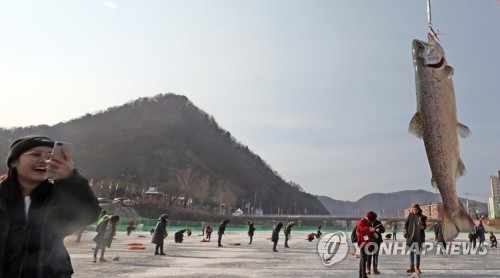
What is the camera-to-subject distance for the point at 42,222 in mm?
2004

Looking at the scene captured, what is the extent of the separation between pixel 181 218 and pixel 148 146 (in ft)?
244

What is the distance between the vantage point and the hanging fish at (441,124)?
4.37m

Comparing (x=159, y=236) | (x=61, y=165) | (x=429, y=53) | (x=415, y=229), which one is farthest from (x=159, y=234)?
(x=61, y=165)

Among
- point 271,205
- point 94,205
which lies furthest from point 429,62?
point 271,205

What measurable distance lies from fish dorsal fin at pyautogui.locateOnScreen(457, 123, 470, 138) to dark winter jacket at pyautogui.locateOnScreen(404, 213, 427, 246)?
5334 millimetres

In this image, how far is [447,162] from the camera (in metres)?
4.52

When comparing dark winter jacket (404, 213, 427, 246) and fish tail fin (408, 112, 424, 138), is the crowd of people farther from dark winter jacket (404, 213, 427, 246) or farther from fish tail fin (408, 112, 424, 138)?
dark winter jacket (404, 213, 427, 246)

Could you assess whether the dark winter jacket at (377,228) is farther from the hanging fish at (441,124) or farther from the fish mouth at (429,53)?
the fish mouth at (429,53)

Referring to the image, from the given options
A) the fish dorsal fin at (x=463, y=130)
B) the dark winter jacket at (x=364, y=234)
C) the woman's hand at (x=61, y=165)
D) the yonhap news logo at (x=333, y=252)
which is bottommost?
the yonhap news logo at (x=333, y=252)

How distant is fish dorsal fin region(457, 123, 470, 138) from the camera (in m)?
4.57

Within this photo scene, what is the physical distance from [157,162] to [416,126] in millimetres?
157050

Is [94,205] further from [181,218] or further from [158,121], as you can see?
[158,121]

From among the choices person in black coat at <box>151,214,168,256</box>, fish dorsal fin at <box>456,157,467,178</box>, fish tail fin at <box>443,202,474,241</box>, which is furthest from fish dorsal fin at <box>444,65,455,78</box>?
person in black coat at <box>151,214,168,256</box>

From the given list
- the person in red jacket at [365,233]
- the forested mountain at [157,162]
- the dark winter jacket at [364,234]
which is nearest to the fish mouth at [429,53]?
the person in red jacket at [365,233]
